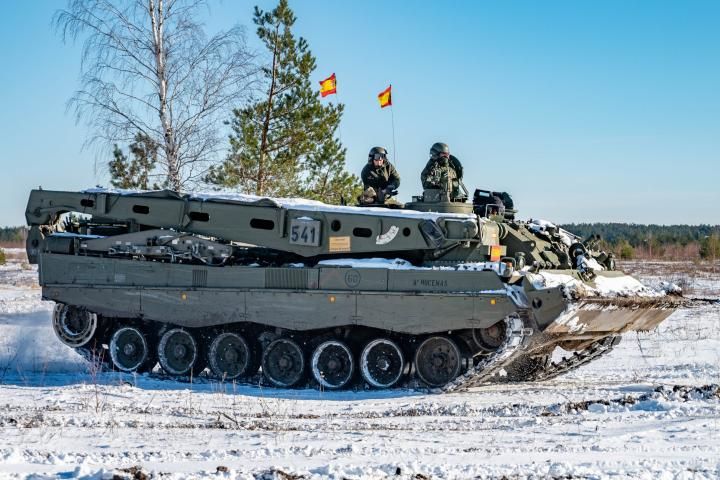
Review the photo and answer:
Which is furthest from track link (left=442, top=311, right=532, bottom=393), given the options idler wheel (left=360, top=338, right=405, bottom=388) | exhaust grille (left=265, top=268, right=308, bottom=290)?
exhaust grille (left=265, top=268, right=308, bottom=290)

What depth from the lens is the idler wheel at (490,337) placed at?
13281mm

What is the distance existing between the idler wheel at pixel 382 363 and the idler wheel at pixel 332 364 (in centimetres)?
23

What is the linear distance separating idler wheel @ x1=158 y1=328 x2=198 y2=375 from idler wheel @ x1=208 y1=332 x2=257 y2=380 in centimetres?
35

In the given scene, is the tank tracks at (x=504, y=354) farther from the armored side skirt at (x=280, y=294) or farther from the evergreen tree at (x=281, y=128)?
the evergreen tree at (x=281, y=128)

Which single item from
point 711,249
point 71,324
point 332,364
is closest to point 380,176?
point 332,364

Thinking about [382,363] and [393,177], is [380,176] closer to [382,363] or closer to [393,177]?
[393,177]

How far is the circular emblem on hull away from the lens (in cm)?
1390

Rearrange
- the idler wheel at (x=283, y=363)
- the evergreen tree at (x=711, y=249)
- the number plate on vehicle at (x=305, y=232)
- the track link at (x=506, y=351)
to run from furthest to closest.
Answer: the evergreen tree at (x=711, y=249) → the idler wheel at (x=283, y=363) → the number plate on vehicle at (x=305, y=232) → the track link at (x=506, y=351)

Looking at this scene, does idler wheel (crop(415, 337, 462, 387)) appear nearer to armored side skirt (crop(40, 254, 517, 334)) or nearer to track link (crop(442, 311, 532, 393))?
track link (crop(442, 311, 532, 393))

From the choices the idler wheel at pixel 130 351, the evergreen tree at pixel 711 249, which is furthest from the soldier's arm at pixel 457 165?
the evergreen tree at pixel 711 249

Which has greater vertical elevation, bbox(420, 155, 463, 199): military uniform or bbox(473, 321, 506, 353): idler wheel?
bbox(420, 155, 463, 199): military uniform

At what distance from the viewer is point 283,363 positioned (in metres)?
14.7

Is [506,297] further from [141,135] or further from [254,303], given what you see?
[141,135]

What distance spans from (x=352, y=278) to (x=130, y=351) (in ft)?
14.4
